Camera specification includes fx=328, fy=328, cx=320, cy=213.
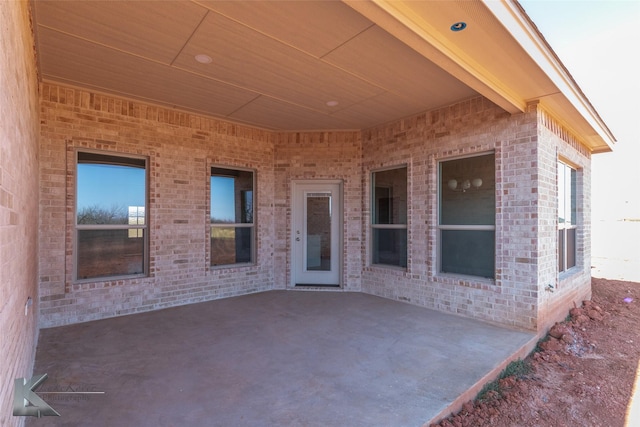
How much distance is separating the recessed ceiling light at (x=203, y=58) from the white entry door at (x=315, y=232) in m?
3.16

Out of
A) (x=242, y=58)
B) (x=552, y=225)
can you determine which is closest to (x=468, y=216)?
(x=552, y=225)

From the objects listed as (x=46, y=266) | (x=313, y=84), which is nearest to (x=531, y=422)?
(x=313, y=84)

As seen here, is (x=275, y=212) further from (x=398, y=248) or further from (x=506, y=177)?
(x=506, y=177)

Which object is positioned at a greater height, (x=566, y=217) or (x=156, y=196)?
(x=156, y=196)

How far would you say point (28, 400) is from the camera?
1611mm

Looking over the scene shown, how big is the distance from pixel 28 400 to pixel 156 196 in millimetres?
3861

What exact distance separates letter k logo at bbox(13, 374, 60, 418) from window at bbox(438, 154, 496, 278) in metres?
4.79

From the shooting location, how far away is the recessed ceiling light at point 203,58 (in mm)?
3595

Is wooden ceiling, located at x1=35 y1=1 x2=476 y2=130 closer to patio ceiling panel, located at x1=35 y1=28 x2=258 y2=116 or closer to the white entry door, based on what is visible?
patio ceiling panel, located at x1=35 y1=28 x2=258 y2=116

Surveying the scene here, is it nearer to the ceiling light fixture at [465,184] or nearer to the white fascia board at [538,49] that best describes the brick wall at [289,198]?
the ceiling light fixture at [465,184]

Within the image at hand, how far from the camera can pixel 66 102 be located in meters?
4.41

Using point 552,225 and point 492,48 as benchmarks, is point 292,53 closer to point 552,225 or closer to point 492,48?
point 492,48

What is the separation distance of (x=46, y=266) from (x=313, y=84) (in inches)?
164

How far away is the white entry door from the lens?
6555 millimetres
